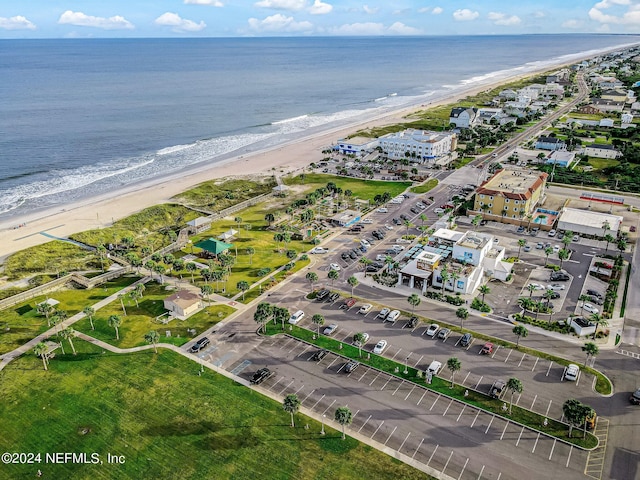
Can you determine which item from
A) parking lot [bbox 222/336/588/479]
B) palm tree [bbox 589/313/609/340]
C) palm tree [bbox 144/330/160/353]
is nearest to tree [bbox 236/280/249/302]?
parking lot [bbox 222/336/588/479]

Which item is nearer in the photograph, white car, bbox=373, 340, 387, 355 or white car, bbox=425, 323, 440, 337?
white car, bbox=373, 340, 387, 355

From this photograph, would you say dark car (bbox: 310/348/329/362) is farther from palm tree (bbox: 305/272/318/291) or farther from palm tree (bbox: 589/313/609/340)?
palm tree (bbox: 589/313/609/340)

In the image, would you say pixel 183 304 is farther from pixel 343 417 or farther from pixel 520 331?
pixel 520 331

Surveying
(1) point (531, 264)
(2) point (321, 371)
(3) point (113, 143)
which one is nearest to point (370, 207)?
(1) point (531, 264)

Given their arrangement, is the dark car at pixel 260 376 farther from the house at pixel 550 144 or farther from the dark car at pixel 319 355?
the house at pixel 550 144

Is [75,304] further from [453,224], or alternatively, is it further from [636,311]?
[636,311]

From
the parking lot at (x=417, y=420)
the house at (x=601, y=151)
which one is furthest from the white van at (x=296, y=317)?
the house at (x=601, y=151)

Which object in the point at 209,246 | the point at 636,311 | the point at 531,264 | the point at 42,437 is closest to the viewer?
the point at 42,437

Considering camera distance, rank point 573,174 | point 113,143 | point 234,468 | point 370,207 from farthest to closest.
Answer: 1. point 113,143
2. point 573,174
3. point 370,207
4. point 234,468
